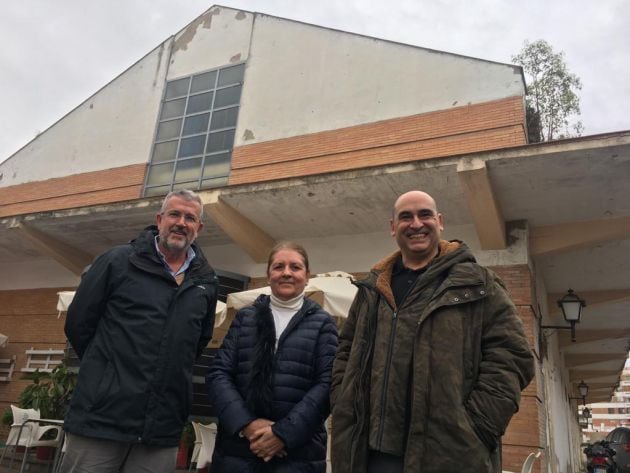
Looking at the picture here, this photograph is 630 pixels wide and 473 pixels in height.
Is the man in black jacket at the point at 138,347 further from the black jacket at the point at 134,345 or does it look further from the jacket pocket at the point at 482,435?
the jacket pocket at the point at 482,435

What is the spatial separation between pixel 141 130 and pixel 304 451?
12.4 metres

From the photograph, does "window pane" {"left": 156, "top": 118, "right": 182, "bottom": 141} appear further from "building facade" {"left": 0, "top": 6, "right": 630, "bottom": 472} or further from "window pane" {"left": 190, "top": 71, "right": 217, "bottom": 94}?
"window pane" {"left": 190, "top": 71, "right": 217, "bottom": 94}

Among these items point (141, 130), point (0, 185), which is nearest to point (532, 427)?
point (141, 130)

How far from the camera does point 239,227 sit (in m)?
9.02

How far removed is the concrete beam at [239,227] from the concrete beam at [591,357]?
14429 mm

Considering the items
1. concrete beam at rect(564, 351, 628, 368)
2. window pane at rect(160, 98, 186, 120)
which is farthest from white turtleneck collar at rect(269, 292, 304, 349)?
concrete beam at rect(564, 351, 628, 368)

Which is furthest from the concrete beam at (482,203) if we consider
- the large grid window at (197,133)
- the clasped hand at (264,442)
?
the large grid window at (197,133)

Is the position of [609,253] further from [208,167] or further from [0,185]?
[0,185]

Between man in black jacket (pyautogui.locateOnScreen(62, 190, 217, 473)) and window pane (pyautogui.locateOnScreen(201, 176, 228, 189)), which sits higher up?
window pane (pyautogui.locateOnScreen(201, 176, 228, 189))

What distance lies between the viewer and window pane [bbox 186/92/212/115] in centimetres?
1232

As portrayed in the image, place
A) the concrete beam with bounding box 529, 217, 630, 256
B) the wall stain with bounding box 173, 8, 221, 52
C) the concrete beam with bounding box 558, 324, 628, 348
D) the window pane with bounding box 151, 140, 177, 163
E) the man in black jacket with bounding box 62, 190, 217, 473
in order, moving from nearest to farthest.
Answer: the man in black jacket with bounding box 62, 190, 217, 473 → the concrete beam with bounding box 529, 217, 630, 256 → the window pane with bounding box 151, 140, 177, 163 → the wall stain with bounding box 173, 8, 221, 52 → the concrete beam with bounding box 558, 324, 628, 348

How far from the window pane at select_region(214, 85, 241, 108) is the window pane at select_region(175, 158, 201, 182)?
160 centimetres

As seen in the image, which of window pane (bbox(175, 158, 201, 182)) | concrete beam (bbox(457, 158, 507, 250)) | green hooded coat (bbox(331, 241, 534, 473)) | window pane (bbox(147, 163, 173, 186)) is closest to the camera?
green hooded coat (bbox(331, 241, 534, 473))

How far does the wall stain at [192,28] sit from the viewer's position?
1332cm
